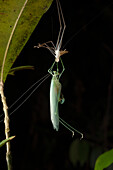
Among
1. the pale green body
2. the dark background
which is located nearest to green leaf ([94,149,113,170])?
the pale green body

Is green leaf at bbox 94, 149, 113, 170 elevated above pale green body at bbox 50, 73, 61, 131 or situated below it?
below

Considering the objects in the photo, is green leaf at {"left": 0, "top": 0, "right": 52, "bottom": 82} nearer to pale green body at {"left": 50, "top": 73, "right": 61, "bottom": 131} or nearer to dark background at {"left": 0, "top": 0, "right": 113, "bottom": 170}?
pale green body at {"left": 50, "top": 73, "right": 61, "bottom": 131}

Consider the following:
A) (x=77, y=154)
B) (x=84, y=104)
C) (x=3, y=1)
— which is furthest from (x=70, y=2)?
(x=3, y=1)

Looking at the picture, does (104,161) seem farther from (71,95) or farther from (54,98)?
(71,95)

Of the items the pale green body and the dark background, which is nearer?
the pale green body

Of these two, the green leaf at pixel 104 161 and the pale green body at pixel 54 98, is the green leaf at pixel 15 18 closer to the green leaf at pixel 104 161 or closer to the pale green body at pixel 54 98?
the pale green body at pixel 54 98

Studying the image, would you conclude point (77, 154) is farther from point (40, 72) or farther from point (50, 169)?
point (40, 72)
